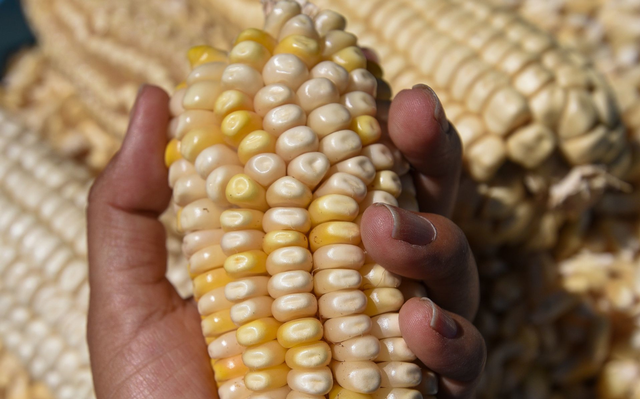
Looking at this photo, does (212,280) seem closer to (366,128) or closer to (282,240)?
(282,240)

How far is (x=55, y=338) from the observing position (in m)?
1.11

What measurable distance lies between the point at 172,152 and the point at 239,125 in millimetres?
146

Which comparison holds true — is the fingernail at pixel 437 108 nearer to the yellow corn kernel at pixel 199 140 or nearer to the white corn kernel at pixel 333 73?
the white corn kernel at pixel 333 73

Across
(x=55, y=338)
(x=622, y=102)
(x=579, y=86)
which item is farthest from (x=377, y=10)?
(x=55, y=338)

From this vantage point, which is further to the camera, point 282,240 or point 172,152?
point 172,152

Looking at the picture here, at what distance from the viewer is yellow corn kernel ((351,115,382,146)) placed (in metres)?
0.69

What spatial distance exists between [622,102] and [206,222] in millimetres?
968

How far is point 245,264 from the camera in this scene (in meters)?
0.62

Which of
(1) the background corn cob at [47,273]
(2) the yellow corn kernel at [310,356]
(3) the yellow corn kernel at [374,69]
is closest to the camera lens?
(2) the yellow corn kernel at [310,356]

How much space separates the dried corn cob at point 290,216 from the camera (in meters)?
0.60

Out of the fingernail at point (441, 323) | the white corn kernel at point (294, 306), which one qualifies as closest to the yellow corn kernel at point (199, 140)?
the white corn kernel at point (294, 306)

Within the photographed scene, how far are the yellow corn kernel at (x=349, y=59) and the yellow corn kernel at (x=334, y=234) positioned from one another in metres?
0.22

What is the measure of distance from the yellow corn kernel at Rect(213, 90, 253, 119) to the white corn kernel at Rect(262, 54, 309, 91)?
4 centimetres

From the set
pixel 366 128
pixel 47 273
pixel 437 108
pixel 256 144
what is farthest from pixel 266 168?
pixel 47 273
